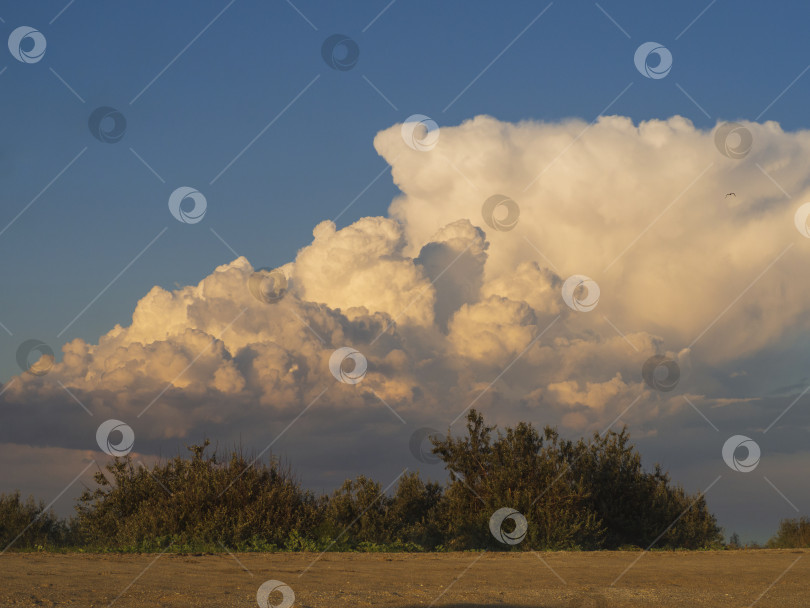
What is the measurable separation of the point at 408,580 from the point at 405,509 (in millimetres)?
14749

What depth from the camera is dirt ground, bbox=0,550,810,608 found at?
987cm

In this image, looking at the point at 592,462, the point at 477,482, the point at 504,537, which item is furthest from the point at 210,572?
the point at 592,462

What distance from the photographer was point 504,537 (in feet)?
67.2

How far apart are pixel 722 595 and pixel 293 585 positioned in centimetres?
594

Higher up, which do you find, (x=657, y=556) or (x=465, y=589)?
(x=657, y=556)

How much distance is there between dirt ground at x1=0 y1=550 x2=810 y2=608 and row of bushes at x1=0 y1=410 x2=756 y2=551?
2790 millimetres

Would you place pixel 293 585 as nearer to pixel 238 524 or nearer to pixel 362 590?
pixel 362 590

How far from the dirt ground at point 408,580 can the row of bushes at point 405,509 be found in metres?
2.79

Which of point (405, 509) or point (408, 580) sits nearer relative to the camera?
point (408, 580)

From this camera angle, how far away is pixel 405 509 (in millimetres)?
26859

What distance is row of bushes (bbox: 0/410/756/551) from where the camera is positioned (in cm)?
1922

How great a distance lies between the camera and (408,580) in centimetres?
1234

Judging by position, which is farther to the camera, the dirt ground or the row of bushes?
the row of bushes

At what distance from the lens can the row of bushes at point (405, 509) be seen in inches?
757
